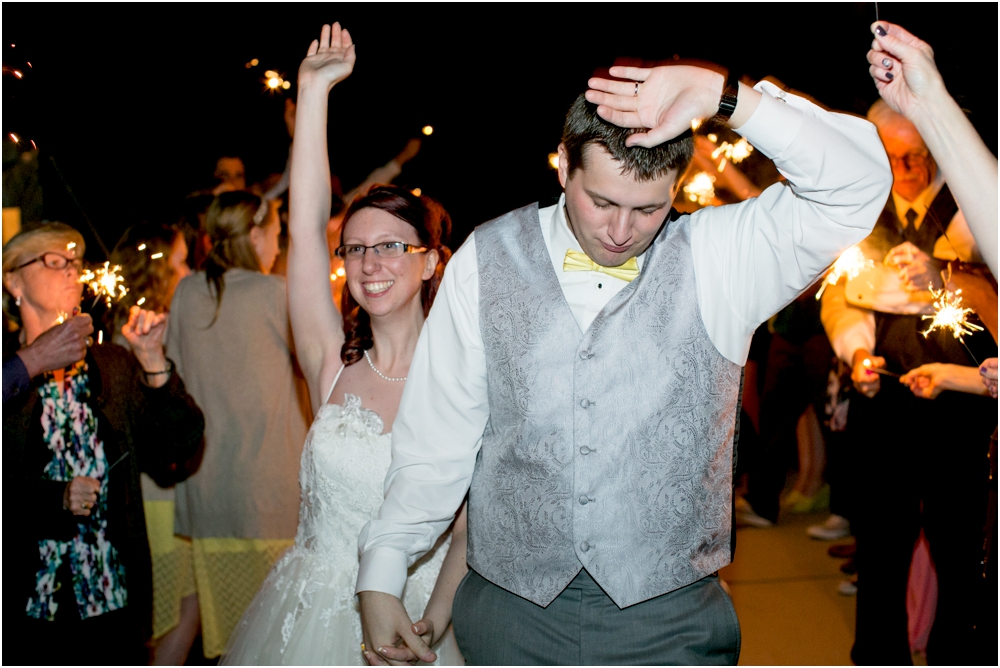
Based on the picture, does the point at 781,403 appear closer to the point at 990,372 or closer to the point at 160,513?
the point at 990,372

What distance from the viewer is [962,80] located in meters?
2.50

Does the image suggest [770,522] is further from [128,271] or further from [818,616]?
[128,271]

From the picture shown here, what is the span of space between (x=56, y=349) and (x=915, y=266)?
106 inches

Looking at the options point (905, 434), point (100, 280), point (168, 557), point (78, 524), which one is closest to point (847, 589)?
point (905, 434)

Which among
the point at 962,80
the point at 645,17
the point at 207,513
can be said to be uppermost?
the point at 645,17

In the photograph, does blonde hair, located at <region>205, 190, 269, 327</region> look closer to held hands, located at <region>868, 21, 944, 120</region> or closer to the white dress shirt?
the white dress shirt

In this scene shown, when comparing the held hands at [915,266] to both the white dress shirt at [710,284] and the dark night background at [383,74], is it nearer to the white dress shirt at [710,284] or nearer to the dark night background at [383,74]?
the white dress shirt at [710,284]

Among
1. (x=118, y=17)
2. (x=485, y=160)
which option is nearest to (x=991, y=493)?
(x=485, y=160)

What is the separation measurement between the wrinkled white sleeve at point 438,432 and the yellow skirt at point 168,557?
198 cm

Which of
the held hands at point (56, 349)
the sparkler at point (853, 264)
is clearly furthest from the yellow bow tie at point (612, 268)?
the held hands at point (56, 349)

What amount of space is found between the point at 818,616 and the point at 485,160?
13.1ft

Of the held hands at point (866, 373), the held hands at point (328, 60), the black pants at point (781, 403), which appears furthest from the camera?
the black pants at point (781, 403)

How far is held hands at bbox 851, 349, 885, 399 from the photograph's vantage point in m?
2.93

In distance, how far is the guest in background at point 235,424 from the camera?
315 centimetres
